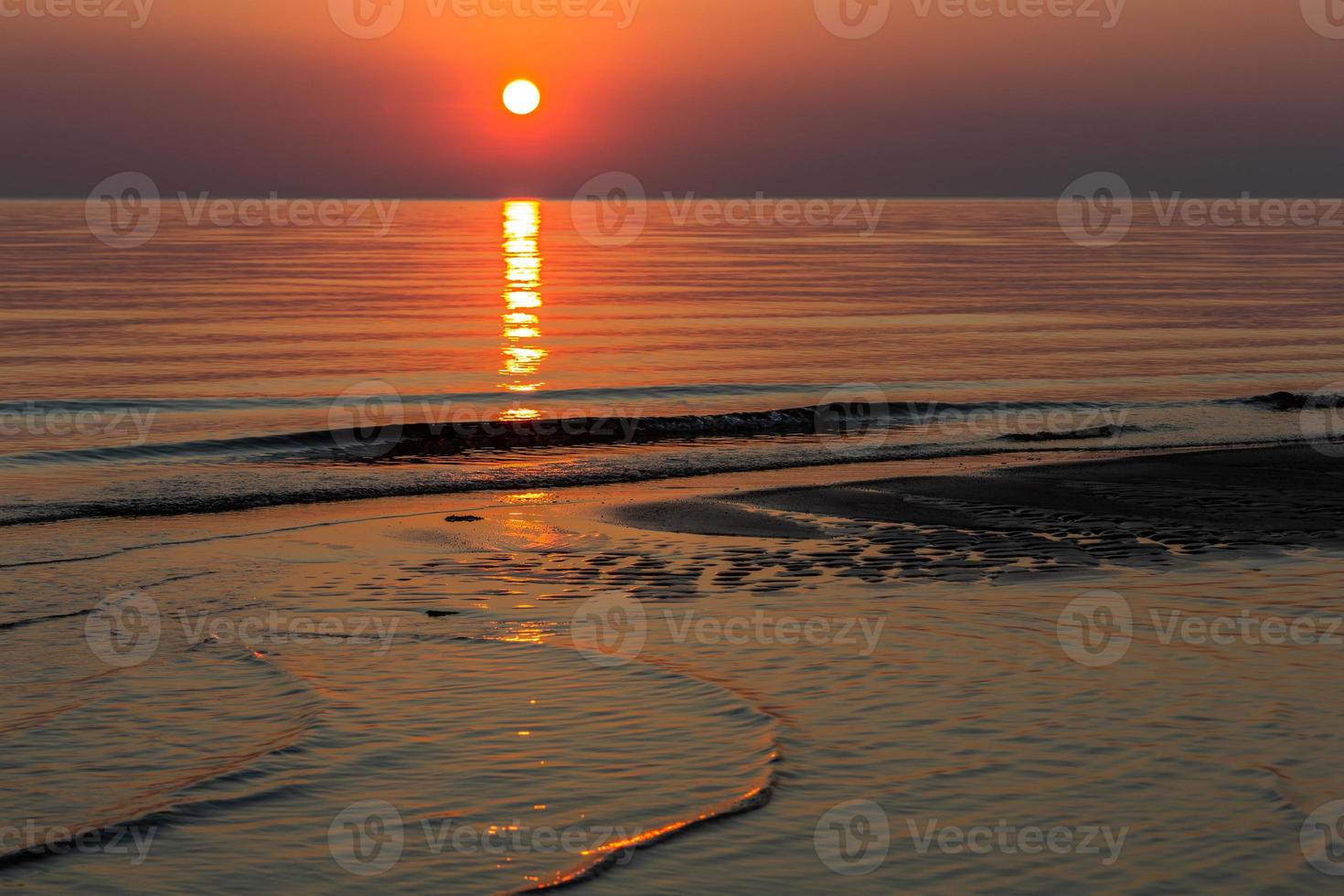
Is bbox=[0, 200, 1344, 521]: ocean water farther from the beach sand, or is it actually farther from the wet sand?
the beach sand

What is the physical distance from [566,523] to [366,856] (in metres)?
10.3

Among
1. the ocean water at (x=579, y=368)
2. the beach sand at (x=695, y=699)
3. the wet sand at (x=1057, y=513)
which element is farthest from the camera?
the ocean water at (x=579, y=368)

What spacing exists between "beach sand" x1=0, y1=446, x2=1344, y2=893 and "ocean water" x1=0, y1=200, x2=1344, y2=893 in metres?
0.04

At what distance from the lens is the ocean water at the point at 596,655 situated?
782 cm

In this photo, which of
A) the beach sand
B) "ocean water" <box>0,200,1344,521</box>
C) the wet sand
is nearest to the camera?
the beach sand

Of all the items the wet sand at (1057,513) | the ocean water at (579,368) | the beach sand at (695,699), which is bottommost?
the beach sand at (695,699)

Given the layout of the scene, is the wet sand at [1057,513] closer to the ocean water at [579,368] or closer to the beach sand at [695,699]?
the beach sand at [695,699]

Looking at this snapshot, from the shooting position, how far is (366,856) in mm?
7641

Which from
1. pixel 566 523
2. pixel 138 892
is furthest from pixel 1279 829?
pixel 566 523

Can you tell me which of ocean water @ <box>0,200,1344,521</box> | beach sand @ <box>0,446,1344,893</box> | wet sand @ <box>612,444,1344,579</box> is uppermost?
ocean water @ <box>0,200,1344,521</box>

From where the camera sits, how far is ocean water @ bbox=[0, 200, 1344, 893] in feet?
25.6


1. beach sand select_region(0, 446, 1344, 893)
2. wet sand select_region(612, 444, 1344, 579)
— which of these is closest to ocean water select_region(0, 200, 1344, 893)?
beach sand select_region(0, 446, 1344, 893)

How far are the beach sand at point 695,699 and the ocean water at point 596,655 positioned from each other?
1.6 inches

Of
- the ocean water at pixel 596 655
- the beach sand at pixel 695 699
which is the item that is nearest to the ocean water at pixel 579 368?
the ocean water at pixel 596 655
